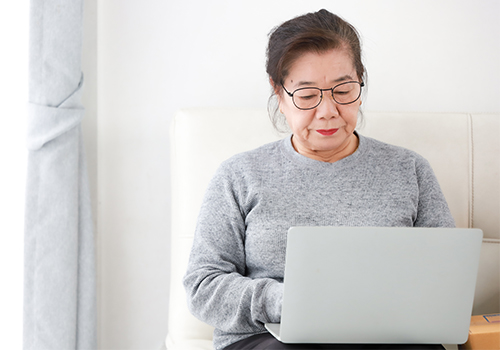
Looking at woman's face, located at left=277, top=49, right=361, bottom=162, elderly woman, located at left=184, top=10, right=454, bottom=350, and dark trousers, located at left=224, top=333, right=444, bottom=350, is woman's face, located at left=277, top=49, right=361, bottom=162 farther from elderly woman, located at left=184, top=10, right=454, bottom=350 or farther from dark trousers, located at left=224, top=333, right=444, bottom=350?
dark trousers, located at left=224, top=333, right=444, bottom=350

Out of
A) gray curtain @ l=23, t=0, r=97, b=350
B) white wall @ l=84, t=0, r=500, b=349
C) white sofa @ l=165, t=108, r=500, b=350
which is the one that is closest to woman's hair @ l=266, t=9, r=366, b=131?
white sofa @ l=165, t=108, r=500, b=350

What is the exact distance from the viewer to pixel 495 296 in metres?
1.21

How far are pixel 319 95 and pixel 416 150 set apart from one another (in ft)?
1.37

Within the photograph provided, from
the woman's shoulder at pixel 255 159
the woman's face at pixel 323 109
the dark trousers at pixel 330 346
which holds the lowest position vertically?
the dark trousers at pixel 330 346

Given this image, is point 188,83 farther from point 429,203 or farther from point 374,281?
point 374,281

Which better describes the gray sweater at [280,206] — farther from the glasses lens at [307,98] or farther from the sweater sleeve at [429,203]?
the glasses lens at [307,98]

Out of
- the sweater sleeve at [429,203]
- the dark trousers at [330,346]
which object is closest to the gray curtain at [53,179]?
the dark trousers at [330,346]

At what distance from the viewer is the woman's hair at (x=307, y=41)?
3.28 ft

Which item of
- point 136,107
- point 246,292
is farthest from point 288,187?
point 136,107

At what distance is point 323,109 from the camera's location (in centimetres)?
101

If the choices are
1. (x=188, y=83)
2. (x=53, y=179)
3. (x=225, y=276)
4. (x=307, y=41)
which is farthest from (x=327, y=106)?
(x=53, y=179)

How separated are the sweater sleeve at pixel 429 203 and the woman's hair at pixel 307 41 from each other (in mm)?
283

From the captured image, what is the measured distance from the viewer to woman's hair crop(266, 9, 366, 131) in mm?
1000

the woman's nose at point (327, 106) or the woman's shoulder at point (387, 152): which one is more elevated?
the woman's nose at point (327, 106)
